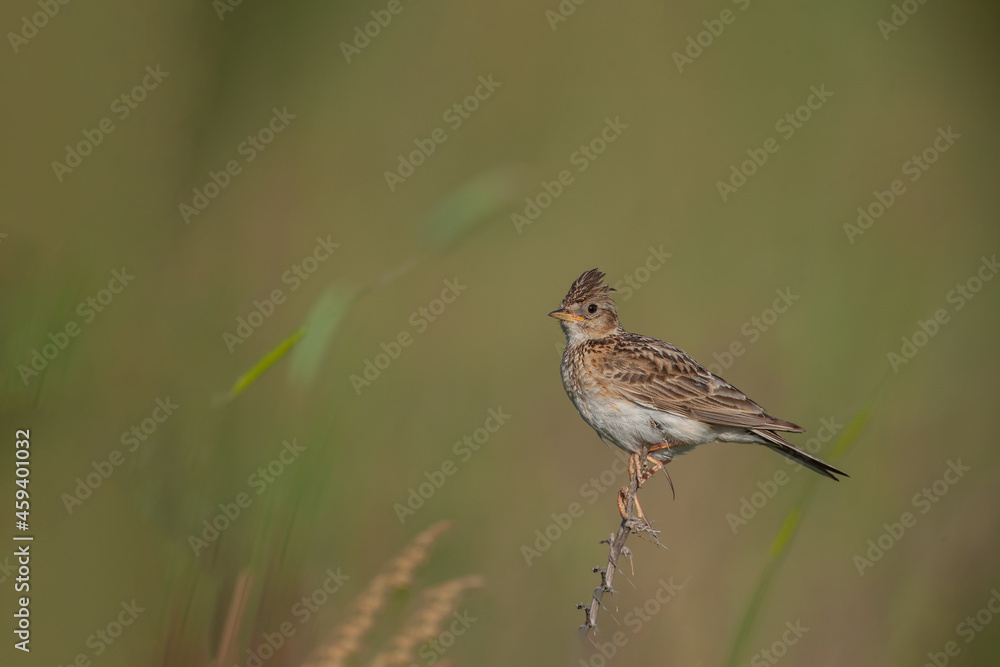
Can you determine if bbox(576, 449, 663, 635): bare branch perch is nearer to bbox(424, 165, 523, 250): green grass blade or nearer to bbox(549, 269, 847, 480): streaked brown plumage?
bbox(549, 269, 847, 480): streaked brown plumage

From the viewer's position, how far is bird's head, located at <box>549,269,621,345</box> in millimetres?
6086

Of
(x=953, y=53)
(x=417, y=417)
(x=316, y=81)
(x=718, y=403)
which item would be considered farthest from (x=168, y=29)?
(x=953, y=53)

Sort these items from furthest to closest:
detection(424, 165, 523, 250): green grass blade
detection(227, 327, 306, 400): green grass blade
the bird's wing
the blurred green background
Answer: the bird's wing
the blurred green background
detection(424, 165, 523, 250): green grass blade
detection(227, 327, 306, 400): green grass blade

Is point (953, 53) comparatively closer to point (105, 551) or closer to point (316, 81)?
point (316, 81)

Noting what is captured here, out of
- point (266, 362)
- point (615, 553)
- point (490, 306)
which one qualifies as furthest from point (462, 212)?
point (490, 306)

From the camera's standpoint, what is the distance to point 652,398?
544 cm

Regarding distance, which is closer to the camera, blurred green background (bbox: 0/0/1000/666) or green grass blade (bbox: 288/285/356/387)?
green grass blade (bbox: 288/285/356/387)

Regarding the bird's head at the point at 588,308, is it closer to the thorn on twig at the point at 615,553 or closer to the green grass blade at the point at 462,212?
the thorn on twig at the point at 615,553

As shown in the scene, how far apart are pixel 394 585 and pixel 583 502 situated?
3448 millimetres

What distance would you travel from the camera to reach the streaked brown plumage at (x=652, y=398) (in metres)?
5.21

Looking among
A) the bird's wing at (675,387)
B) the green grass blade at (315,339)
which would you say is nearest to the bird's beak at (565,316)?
the bird's wing at (675,387)

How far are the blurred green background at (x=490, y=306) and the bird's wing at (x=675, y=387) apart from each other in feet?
3.11

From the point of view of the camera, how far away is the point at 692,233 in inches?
354

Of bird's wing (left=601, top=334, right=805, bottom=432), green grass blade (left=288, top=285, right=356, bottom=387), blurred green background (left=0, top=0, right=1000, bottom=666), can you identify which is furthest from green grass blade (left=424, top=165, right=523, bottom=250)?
bird's wing (left=601, top=334, right=805, bottom=432)
